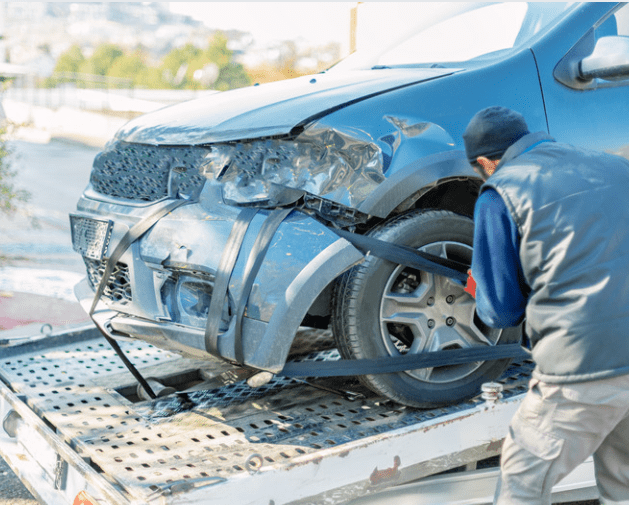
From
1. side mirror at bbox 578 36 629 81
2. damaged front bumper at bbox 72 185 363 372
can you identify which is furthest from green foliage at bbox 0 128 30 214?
side mirror at bbox 578 36 629 81

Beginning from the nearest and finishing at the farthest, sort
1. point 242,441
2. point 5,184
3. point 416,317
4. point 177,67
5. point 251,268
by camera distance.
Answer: point 251,268 < point 242,441 < point 416,317 < point 5,184 < point 177,67

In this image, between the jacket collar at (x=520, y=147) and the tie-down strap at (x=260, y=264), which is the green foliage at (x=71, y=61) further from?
the jacket collar at (x=520, y=147)

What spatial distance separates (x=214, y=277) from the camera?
2555mm

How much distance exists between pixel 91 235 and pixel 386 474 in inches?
60.4

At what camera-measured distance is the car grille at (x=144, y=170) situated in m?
2.86

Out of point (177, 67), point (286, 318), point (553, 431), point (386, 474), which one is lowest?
point (386, 474)

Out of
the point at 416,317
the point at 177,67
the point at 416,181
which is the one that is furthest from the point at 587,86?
the point at 177,67

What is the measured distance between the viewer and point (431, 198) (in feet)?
9.95

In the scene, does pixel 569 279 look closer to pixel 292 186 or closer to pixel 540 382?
pixel 540 382

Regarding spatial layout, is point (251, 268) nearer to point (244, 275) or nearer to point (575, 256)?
point (244, 275)

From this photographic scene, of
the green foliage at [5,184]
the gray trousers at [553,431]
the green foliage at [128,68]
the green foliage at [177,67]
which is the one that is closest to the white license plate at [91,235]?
the gray trousers at [553,431]

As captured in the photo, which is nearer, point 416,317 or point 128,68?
point 416,317

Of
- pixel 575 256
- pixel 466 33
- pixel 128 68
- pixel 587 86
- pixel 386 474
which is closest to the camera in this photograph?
pixel 575 256

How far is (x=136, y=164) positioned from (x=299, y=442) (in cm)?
137
